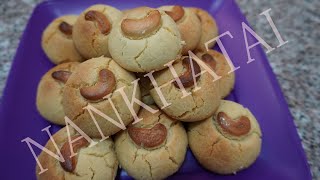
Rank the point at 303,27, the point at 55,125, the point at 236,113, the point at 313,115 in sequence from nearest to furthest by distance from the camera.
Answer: the point at 236,113 → the point at 55,125 → the point at 313,115 → the point at 303,27

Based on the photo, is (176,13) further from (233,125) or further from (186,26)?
(233,125)

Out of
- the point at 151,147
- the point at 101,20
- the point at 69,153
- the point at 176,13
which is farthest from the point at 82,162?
the point at 176,13

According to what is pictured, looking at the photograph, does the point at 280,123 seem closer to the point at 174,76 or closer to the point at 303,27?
the point at 174,76

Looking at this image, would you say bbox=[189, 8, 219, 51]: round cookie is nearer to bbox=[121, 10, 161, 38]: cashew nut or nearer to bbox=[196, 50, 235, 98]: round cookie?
bbox=[196, 50, 235, 98]: round cookie

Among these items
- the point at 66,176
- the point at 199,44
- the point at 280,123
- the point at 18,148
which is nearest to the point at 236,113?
the point at 280,123

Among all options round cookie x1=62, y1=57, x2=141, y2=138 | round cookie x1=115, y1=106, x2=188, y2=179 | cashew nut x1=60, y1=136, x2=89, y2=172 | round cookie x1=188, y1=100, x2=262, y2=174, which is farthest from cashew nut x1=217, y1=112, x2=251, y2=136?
cashew nut x1=60, y1=136, x2=89, y2=172

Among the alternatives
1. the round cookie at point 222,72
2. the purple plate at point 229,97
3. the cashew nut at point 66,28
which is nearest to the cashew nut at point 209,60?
the round cookie at point 222,72
